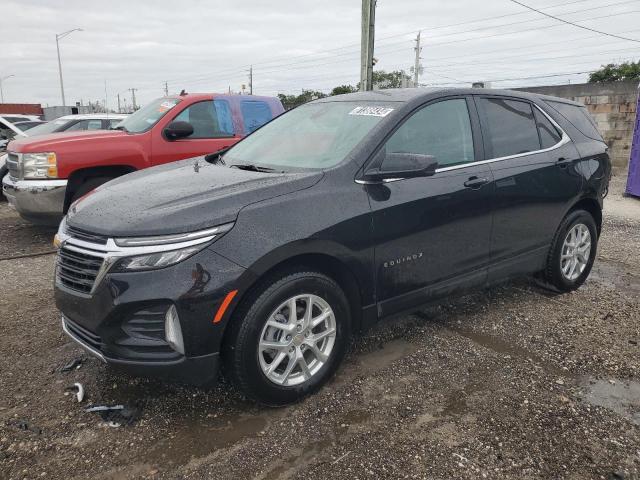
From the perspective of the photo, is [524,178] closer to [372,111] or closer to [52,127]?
[372,111]

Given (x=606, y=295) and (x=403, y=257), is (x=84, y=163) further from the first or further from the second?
(x=606, y=295)

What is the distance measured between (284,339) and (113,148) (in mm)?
4247

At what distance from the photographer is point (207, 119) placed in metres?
6.82

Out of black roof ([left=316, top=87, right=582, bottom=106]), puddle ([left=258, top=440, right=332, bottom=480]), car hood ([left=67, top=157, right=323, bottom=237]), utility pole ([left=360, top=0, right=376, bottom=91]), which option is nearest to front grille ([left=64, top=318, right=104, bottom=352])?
car hood ([left=67, top=157, right=323, bottom=237])

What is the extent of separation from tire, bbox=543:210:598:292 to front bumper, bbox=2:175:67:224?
5168 mm

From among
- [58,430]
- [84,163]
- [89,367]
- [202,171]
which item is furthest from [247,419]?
[84,163]

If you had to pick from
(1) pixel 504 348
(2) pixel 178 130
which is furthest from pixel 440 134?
(2) pixel 178 130

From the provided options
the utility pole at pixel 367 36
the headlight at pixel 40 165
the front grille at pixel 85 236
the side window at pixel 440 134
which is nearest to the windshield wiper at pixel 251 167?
the side window at pixel 440 134

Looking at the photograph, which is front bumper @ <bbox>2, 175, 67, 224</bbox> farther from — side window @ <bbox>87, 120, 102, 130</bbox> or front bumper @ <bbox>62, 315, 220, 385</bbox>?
side window @ <bbox>87, 120, 102, 130</bbox>

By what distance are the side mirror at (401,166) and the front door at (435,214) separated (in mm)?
31

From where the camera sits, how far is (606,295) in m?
4.67

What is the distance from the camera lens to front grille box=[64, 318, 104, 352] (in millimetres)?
2590

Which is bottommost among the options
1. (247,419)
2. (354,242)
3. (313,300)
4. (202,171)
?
(247,419)

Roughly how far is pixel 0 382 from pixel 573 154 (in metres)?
4.63
